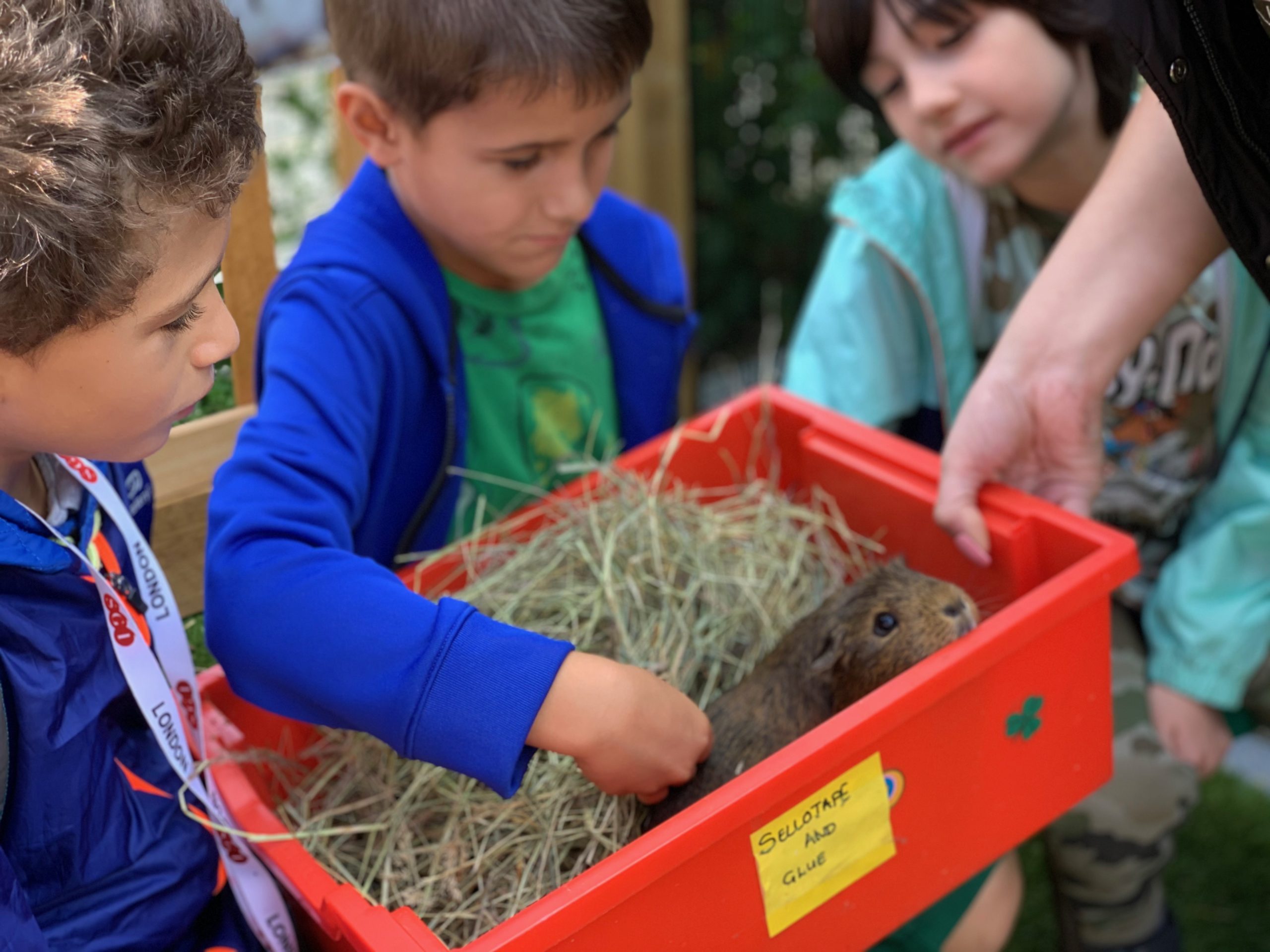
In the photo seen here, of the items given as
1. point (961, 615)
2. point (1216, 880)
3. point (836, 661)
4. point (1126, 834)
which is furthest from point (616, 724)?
point (1216, 880)

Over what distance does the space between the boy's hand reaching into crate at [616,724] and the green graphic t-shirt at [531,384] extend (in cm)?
62

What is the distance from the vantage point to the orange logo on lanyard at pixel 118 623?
3.65 feet

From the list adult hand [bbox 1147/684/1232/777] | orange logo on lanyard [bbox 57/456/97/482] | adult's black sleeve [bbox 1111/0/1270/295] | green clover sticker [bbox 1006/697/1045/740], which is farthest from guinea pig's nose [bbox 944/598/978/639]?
orange logo on lanyard [bbox 57/456/97/482]

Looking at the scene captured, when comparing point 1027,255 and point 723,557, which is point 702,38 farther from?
point 723,557

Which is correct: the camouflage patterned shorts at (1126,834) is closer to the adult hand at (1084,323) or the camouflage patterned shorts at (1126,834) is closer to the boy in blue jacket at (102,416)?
the adult hand at (1084,323)

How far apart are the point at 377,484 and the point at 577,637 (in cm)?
38

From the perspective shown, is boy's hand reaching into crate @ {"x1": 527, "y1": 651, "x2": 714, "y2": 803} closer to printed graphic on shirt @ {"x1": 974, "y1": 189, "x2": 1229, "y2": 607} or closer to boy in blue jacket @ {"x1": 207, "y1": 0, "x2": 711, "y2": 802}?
boy in blue jacket @ {"x1": 207, "y1": 0, "x2": 711, "y2": 802}

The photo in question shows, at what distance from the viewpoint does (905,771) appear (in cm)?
121

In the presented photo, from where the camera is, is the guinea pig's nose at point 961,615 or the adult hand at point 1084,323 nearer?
the guinea pig's nose at point 961,615

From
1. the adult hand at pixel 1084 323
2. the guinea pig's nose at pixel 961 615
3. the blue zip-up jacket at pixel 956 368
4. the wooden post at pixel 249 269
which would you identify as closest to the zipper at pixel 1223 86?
the adult hand at pixel 1084 323

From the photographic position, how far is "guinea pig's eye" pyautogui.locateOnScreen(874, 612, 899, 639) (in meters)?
1.38

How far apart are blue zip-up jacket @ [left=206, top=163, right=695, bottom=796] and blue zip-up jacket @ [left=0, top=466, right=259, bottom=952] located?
0.13 meters

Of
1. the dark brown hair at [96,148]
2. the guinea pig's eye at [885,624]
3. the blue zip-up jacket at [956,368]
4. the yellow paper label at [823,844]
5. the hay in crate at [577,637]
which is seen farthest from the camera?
the blue zip-up jacket at [956,368]

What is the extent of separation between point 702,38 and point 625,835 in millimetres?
2680
